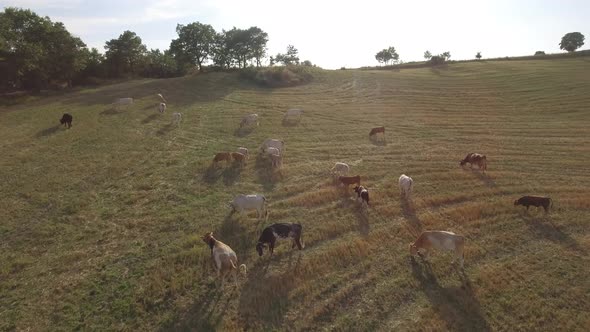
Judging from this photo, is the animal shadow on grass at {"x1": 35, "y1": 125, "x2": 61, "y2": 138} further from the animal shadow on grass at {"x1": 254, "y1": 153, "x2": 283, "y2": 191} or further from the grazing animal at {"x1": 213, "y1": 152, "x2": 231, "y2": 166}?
the animal shadow on grass at {"x1": 254, "y1": 153, "x2": 283, "y2": 191}

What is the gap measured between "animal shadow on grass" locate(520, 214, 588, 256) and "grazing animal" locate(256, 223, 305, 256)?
10.6 meters

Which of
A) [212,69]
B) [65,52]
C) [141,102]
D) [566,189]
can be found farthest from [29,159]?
[212,69]

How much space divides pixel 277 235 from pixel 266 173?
8358 millimetres

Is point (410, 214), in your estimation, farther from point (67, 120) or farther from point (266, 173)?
point (67, 120)

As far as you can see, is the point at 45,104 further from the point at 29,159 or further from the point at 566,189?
the point at 566,189

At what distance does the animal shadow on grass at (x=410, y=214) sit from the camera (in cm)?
1731

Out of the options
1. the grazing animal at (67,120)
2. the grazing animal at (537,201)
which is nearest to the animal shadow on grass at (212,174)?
the grazing animal at (67,120)

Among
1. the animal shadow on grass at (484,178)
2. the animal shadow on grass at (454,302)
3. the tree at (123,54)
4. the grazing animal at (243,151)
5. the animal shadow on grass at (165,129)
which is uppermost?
the tree at (123,54)

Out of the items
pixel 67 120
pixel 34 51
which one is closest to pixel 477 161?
pixel 67 120

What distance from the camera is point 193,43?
221ft

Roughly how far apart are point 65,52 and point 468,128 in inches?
1880

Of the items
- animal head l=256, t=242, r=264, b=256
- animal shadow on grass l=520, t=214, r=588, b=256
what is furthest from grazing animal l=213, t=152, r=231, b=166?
animal shadow on grass l=520, t=214, r=588, b=256

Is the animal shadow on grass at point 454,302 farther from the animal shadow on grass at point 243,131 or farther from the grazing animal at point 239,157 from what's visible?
the animal shadow on grass at point 243,131

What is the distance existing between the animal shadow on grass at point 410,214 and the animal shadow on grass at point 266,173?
278 inches
